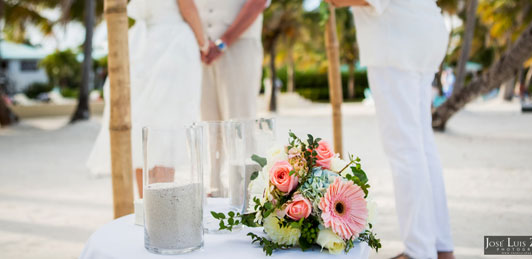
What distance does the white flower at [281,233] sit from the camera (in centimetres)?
120

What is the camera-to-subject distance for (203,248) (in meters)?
1.23

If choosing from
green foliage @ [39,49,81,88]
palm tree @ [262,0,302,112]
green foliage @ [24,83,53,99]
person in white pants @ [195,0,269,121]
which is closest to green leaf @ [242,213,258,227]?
person in white pants @ [195,0,269,121]

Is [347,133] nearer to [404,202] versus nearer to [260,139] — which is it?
[404,202]

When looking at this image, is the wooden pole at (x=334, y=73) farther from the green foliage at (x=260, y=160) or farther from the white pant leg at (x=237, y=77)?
the green foliage at (x=260, y=160)

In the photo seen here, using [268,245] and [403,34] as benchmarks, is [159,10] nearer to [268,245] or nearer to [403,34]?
[403,34]

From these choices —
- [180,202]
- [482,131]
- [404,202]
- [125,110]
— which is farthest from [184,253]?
[482,131]

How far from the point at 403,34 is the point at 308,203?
1.25 metres

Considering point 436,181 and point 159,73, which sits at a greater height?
point 159,73

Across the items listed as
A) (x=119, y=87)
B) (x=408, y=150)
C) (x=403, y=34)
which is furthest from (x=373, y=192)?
(x=119, y=87)

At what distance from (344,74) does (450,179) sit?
105 ft

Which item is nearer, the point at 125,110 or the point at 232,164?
the point at 232,164

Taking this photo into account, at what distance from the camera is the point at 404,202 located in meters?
2.20

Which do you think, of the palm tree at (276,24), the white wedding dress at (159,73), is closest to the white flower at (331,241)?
the white wedding dress at (159,73)

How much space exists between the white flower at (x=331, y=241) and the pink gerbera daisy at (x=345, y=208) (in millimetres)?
13
